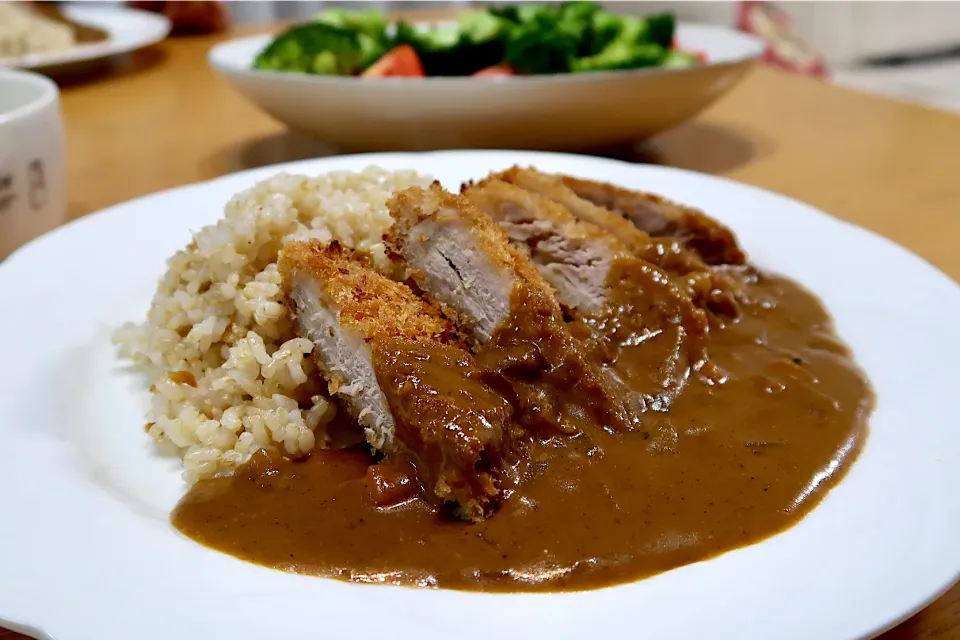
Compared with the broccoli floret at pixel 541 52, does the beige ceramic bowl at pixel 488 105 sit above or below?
below

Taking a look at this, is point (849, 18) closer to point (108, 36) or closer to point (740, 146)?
point (740, 146)

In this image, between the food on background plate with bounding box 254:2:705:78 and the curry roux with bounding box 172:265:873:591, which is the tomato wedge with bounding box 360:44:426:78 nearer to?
the food on background plate with bounding box 254:2:705:78

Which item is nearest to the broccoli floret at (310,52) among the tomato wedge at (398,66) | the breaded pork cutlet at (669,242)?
the tomato wedge at (398,66)

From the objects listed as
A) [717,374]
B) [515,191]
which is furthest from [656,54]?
[717,374]

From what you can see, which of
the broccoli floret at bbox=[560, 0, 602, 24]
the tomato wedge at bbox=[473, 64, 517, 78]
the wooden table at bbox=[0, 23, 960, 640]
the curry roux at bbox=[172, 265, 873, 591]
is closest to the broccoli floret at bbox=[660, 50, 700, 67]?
the wooden table at bbox=[0, 23, 960, 640]

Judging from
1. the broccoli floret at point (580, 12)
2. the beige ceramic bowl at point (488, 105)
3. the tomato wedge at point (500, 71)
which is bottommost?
the beige ceramic bowl at point (488, 105)

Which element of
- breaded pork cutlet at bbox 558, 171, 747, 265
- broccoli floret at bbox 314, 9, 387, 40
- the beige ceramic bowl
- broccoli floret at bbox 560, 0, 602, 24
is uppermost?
broccoli floret at bbox 560, 0, 602, 24

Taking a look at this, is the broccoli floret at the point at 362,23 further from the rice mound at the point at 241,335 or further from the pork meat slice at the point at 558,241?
the pork meat slice at the point at 558,241
